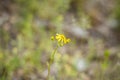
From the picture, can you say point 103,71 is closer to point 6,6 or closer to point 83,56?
point 83,56

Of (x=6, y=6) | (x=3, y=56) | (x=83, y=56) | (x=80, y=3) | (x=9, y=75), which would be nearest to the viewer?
(x=9, y=75)

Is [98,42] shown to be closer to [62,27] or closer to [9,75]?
[62,27]

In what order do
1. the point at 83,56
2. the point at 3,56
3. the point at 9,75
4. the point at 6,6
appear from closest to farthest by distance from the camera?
the point at 9,75, the point at 3,56, the point at 83,56, the point at 6,6

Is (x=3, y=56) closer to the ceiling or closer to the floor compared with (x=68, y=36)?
closer to the floor

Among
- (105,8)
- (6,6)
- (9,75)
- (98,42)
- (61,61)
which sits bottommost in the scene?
(9,75)

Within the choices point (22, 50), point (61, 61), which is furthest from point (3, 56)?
point (61, 61)

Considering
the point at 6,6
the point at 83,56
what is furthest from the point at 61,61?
the point at 6,6

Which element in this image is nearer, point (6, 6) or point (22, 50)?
point (22, 50)
